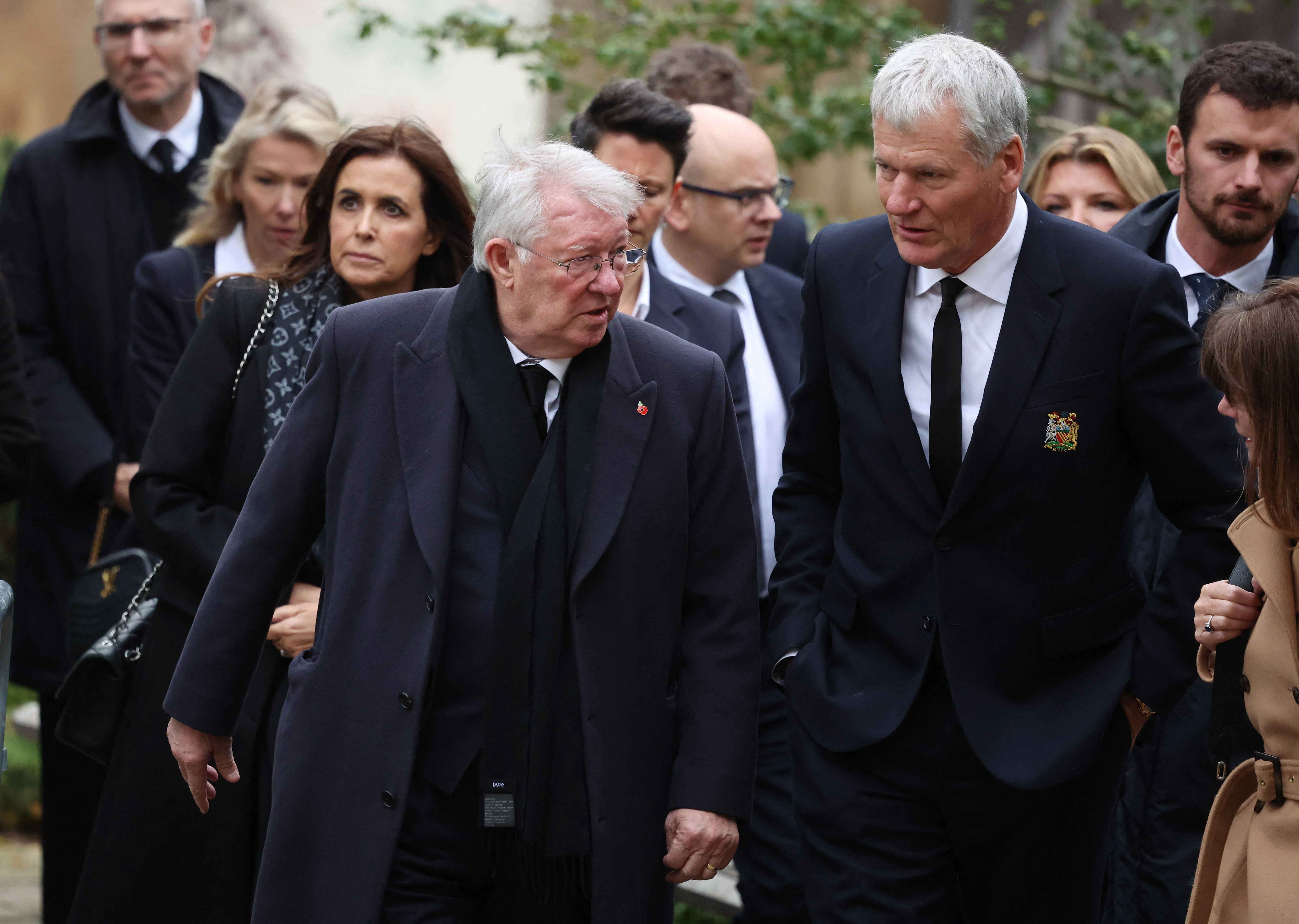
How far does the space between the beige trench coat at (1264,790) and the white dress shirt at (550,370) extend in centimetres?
141

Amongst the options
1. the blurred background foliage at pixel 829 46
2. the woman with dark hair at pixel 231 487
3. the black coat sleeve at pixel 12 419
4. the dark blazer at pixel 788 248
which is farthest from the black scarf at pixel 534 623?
the blurred background foliage at pixel 829 46

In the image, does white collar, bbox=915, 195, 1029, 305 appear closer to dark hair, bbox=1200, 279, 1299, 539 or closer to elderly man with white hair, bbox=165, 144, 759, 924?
dark hair, bbox=1200, 279, 1299, 539

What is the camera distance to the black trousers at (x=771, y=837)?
5.09 m

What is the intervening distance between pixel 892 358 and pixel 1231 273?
1360 mm

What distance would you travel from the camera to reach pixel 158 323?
17.1ft

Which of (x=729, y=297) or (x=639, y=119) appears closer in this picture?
(x=639, y=119)

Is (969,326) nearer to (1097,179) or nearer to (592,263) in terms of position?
(592,263)

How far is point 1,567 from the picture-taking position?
8.75 meters

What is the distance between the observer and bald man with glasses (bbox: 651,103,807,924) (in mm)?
5164

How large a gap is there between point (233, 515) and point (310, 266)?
724mm

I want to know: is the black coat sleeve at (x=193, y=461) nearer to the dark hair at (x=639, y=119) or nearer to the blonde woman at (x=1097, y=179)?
the dark hair at (x=639, y=119)

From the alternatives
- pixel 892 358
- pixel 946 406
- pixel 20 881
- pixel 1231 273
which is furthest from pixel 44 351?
pixel 1231 273

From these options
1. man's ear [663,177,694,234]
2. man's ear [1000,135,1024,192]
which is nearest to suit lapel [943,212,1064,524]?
man's ear [1000,135,1024,192]

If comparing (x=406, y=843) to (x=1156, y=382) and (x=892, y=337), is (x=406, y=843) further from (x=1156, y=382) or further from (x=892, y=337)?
(x=1156, y=382)
